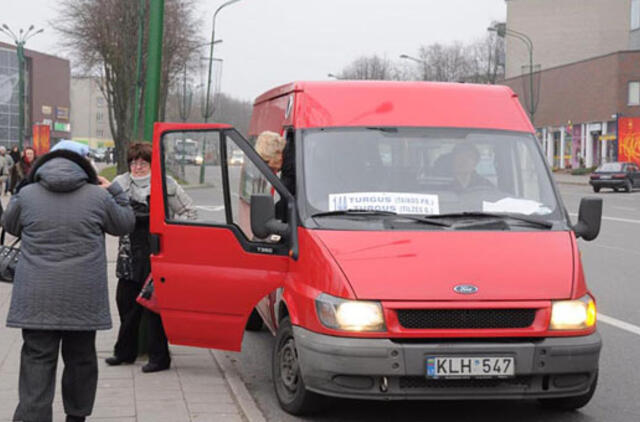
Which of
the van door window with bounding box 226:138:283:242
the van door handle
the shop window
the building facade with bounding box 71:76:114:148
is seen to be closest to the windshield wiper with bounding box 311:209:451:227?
Answer: the van door window with bounding box 226:138:283:242

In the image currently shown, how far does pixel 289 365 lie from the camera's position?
633cm

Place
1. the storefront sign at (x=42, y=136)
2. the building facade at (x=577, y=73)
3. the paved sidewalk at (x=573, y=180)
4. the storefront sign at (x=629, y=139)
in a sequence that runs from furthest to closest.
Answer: the building facade at (x=577, y=73), the storefront sign at (x=629, y=139), the paved sidewalk at (x=573, y=180), the storefront sign at (x=42, y=136)

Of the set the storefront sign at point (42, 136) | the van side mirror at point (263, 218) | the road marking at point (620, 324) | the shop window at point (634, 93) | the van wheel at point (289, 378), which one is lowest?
the road marking at point (620, 324)

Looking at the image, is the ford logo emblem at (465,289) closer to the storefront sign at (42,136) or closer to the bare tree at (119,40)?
the storefront sign at (42,136)

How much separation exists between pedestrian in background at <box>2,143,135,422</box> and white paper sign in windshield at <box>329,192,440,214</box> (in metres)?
1.59

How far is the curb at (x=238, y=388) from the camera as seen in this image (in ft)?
19.9

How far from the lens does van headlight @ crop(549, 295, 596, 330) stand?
573cm

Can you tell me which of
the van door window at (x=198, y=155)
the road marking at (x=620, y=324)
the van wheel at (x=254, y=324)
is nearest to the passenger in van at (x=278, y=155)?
the van door window at (x=198, y=155)

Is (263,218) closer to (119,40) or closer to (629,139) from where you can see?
(119,40)

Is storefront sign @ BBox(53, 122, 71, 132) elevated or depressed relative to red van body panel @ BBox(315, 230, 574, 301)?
elevated

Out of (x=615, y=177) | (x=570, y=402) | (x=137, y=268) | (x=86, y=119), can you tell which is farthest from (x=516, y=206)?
(x=86, y=119)

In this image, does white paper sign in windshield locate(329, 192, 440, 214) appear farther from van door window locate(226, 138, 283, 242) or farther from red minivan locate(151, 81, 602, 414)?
van door window locate(226, 138, 283, 242)

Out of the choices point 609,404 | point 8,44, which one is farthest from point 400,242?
point 8,44

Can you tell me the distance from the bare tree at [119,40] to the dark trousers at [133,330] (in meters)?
38.3
